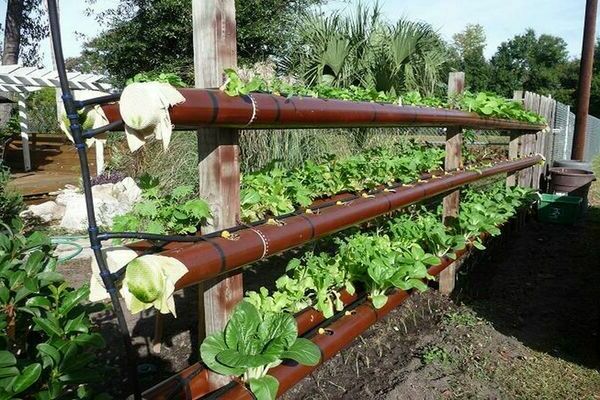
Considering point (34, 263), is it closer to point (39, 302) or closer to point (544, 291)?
point (39, 302)

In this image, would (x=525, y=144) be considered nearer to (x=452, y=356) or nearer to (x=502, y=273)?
(x=502, y=273)

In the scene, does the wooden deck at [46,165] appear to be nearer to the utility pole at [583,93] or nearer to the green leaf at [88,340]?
the green leaf at [88,340]

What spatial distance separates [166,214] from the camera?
86.9 inches

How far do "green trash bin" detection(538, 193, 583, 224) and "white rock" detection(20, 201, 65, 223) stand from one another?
7.86 m

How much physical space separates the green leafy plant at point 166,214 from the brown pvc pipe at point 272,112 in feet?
1.14

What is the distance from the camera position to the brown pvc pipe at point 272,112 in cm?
163

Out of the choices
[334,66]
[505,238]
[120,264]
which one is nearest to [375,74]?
[334,66]

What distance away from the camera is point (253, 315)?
2.00 metres

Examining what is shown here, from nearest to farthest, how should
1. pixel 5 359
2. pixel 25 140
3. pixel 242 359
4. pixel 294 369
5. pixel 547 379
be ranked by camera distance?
pixel 5 359 → pixel 242 359 → pixel 294 369 → pixel 547 379 → pixel 25 140

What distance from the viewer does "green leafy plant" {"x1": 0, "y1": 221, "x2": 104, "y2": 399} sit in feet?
3.76

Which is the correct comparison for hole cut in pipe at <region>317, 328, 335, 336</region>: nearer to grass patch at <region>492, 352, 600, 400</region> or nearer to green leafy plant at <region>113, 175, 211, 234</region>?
green leafy plant at <region>113, 175, 211, 234</region>

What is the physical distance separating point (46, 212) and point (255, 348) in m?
7.18

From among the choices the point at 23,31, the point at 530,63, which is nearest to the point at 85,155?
the point at 23,31

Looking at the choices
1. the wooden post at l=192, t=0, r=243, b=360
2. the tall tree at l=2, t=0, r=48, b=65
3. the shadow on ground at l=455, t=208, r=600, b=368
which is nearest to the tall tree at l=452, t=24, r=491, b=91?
the tall tree at l=2, t=0, r=48, b=65
